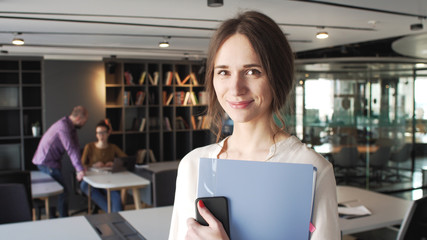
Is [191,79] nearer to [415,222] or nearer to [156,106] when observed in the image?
[156,106]

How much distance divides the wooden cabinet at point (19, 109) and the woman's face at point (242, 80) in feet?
24.1

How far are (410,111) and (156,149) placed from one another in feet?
16.8

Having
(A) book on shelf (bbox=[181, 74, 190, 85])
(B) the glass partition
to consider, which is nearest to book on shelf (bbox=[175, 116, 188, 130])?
(A) book on shelf (bbox=[181, 74, 190, 85])

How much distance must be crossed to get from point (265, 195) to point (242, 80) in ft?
0.92

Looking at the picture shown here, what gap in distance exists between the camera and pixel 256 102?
1.03 metres

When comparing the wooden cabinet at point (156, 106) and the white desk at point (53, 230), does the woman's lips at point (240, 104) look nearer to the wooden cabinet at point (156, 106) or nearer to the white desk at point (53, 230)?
the white desk at point (53, 230)

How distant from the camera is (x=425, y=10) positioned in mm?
4363

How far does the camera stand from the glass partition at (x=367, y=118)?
798 centimetres

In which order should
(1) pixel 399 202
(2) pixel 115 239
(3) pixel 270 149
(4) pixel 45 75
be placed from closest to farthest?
(3) pixel 270 149 < (2) pixel 115 239 < (1) pixel 399 202 < (4) pixel 45 75

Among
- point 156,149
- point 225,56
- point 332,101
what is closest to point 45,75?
point 156,149

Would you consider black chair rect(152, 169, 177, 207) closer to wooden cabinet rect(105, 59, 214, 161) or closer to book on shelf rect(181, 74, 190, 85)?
wooden cabinet rect(105, 59, 214, 161)

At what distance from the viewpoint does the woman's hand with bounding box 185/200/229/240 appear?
0.97 metres

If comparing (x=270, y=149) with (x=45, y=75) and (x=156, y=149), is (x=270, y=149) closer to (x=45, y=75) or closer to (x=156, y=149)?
(x=45, y=75)

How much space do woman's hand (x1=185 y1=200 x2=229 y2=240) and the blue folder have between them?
0.03 m
